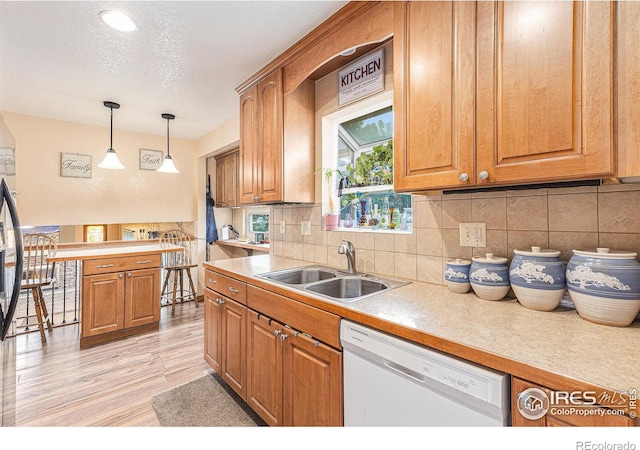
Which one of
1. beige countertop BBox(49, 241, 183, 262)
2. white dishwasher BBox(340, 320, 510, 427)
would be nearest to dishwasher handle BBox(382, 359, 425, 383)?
white dishwasher BBox(340, 320, 510, 427)

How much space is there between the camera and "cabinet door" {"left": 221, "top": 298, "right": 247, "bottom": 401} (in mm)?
1805

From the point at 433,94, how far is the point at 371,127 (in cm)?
91

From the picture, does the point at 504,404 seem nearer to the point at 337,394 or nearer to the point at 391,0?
the point at 337,394

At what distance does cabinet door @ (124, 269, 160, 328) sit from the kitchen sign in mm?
2790

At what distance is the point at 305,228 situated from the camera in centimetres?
238

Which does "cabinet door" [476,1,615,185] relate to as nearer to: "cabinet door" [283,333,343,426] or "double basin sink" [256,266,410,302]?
"double basin sink" [256,266,410,302]

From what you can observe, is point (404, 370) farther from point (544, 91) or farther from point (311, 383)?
point (544, 91)

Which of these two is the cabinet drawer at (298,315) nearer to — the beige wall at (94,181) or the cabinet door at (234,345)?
the cabinet door at (234,345)

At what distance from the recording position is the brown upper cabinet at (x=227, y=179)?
400 cm

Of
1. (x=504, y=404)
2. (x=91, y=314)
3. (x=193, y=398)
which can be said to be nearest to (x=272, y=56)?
(x=504, y=404)

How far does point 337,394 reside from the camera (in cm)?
123

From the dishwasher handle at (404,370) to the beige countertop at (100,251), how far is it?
120 inches
